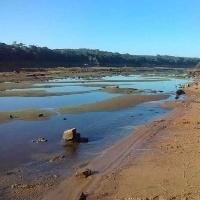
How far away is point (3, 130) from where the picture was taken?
24.0 metres

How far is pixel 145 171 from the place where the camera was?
50.6 feet

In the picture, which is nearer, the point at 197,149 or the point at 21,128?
the point at 197,149

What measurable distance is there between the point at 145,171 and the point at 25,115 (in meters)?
16.1

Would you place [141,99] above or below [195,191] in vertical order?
below

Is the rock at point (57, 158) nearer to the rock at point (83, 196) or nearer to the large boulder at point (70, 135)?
the large boulder at point (70, 135)

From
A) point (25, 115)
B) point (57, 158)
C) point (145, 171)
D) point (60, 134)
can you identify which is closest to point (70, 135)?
point (60, 134)

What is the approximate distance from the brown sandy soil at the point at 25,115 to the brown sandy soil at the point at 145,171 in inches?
341

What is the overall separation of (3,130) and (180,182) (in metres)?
13.1

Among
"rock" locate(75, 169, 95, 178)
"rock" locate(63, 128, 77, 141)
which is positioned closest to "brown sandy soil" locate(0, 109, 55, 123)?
"rock" locate(63, 128, 77, 141)

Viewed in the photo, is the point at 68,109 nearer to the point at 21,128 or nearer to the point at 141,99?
the point at 21,128

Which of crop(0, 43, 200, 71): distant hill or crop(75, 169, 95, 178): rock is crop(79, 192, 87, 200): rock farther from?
crop(0, 43, 200, 71): distant hill

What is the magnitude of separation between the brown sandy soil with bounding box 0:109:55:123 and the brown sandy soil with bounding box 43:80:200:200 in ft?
28.4

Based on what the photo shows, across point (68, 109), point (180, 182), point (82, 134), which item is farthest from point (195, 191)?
point (68, 109)

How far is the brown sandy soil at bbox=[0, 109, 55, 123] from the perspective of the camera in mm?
28516
